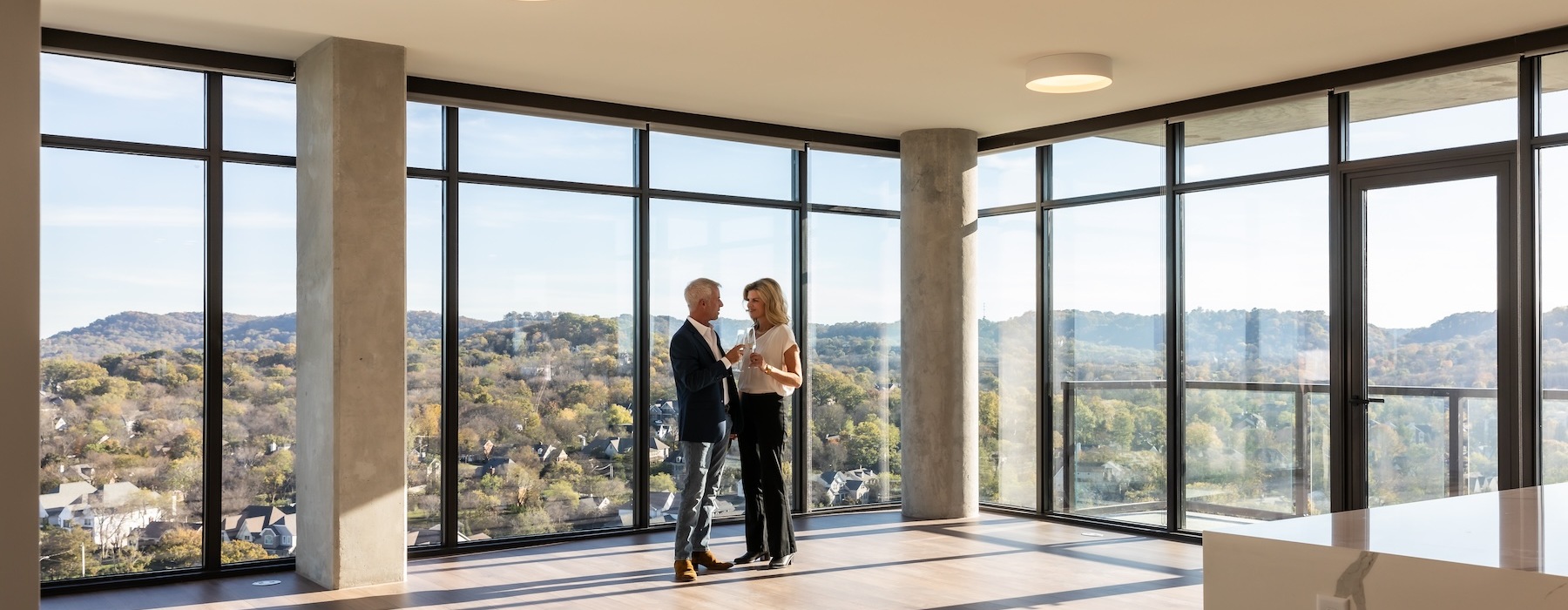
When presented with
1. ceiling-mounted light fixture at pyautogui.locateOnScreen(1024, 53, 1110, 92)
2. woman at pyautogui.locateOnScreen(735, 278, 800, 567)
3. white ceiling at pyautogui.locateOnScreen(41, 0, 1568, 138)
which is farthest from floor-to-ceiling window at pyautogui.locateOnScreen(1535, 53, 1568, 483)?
woman at pyautogui.locateOnScreen(735, 278, 800, 567)

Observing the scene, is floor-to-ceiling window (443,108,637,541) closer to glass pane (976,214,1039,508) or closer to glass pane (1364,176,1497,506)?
glass pane (976,214,1039,508)

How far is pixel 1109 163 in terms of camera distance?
8062 millimetres

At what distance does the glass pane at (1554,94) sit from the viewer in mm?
5789

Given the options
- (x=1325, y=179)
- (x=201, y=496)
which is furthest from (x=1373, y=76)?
(x=201, y=496)

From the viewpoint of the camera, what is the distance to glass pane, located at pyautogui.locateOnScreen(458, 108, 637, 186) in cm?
706

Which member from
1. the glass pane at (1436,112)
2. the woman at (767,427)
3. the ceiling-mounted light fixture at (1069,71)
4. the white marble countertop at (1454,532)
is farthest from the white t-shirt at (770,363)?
the white marble countertop at (1454,532)

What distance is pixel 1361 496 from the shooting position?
6621 millimetres

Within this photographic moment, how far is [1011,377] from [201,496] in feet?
17.7

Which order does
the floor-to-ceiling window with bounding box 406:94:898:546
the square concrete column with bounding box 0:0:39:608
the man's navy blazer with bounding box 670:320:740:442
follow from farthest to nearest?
the floor-to-ceiling window with bounding box 406:94:898:546 < the man's navy blazer with bounding box 670:320:740:442 < the square concrete column with bounding box 0:0:39:608

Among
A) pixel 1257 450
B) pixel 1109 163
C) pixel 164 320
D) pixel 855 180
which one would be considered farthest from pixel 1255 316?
pixel 164 320

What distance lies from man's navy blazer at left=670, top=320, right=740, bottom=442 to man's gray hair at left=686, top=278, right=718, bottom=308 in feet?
0.60

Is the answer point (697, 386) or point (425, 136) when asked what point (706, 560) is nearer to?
point (697, 386)

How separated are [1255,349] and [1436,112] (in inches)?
66.2

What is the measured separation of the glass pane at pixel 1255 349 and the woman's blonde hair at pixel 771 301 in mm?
2894
